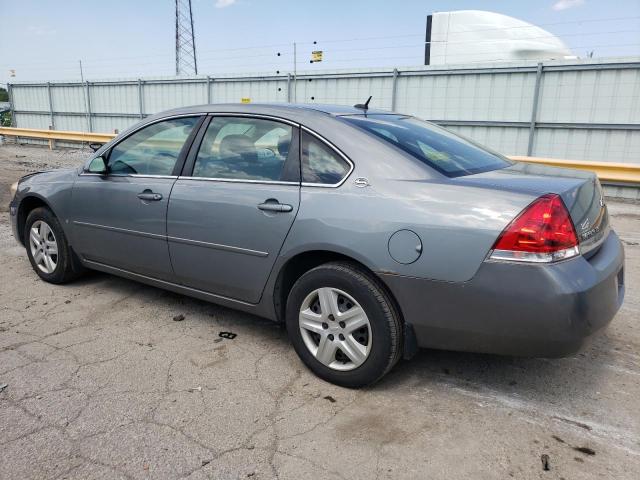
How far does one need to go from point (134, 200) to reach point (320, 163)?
5.10ft

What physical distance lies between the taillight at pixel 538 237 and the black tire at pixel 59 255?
357 centimetres

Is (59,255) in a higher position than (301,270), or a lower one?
lower

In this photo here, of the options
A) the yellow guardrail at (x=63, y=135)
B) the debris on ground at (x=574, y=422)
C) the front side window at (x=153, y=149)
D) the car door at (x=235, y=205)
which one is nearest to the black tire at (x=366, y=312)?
the car door at (x=235, y=205)

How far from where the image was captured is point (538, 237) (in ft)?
7.50

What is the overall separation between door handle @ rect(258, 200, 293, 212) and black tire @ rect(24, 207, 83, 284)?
2259mm

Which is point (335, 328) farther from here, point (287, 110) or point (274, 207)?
point (287, 110)

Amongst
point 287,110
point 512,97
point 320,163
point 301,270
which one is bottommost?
point 301,270

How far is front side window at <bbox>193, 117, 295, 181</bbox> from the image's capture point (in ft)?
10.3

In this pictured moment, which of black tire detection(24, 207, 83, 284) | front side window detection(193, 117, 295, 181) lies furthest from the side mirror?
front side window detection(193, 117, 295, 181)

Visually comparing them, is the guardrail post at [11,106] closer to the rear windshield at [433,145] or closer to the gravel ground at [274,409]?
the gravel ground at [274,409]

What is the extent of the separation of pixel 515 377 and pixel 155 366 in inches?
83.6

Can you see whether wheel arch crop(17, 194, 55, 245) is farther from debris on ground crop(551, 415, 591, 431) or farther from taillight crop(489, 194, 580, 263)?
debris on ground crop(551, 415, 591, 431)

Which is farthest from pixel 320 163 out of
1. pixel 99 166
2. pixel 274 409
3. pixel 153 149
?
pixel 99 166

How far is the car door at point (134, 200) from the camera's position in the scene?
3.59m
